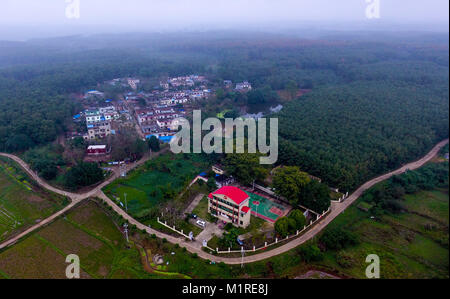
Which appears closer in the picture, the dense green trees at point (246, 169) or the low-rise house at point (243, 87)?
the dense green trees at point (246, 169)

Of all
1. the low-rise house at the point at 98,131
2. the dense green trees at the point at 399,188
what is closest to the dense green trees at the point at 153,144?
the low-rise house at the point at 98,131

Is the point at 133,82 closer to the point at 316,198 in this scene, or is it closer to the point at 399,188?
the point at 316,198

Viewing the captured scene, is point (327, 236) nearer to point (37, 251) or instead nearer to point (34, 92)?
point (37, 251)

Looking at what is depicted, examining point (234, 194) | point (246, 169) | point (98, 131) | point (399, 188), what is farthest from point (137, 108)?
point (399, 188)

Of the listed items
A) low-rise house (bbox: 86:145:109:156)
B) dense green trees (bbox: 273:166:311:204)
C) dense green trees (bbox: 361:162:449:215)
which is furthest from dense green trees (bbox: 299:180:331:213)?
low-rise house (bbox: 86:145:109:156)

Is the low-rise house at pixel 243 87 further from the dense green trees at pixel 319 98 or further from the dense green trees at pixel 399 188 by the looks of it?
the dense green trees at pixel 399 188
